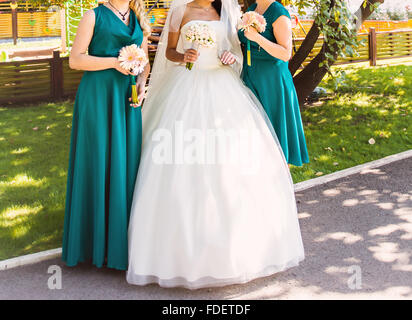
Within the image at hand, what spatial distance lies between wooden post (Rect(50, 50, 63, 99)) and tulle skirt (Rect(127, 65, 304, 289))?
9528 mm

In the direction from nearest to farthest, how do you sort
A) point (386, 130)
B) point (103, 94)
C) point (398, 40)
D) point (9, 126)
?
point (103, 94), point (386, 130), point (9, 126), point (398, 40)

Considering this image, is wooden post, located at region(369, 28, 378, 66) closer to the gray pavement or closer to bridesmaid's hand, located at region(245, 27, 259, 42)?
the gray pavement

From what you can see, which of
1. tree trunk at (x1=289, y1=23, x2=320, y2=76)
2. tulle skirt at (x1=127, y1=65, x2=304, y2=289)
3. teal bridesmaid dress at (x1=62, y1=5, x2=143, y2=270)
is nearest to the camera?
tulle skirt at (x1=127, y1=65, x2=304, y2=289)

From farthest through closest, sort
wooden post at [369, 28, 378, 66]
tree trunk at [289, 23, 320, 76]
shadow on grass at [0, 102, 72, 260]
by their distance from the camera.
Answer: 1. wooden post at [369, 28, 378, 66]
2. tree trunk at [289, 23, 320, 76]
3. shadow on grass at [0, 102, 72, 260]

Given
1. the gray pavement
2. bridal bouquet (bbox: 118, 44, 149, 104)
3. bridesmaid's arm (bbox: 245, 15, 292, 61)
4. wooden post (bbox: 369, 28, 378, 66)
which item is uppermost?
wooden post (bbox: 369, 28, 378, 66)

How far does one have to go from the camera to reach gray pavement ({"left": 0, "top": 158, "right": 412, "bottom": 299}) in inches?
170

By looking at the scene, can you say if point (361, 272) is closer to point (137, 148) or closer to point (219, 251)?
point (219, 251)

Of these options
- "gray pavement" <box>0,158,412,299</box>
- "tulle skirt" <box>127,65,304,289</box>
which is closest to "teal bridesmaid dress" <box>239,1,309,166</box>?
"tulle skirt" <box>127,65,304,289</box>

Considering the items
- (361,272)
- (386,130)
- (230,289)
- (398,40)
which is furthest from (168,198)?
(398,40)

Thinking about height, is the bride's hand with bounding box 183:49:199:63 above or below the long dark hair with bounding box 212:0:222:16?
below

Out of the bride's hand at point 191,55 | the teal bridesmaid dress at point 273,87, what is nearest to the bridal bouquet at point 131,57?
the bride's hand at point 191,55

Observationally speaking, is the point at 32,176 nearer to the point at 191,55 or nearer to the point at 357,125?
the point at 191,55

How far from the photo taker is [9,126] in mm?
11062
